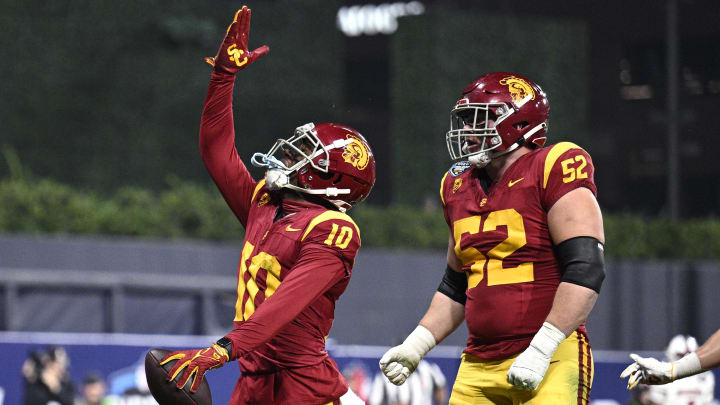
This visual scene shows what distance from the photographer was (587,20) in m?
18.3

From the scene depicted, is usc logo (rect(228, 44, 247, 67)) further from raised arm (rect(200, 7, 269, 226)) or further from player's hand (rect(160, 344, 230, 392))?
player's hand (rect(160, 344, 230, 392))

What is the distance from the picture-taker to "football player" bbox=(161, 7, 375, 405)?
394 centimetres

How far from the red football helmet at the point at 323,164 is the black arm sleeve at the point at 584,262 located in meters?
0.93

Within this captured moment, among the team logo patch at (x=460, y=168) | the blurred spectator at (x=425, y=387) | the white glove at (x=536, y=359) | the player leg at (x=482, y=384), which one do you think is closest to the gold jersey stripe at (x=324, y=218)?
the team logo patch at (x=460, y=168)

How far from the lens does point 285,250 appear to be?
4176 millimetres

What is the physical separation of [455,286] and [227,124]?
1148mm

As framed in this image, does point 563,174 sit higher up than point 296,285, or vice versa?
point 563,174

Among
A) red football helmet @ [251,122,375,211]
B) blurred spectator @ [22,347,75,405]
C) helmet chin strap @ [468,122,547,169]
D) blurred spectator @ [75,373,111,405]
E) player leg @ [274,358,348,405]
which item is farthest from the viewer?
blurred spectator @ [75,373,111,405]

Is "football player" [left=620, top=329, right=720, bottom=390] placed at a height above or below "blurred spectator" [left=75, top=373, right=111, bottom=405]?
above

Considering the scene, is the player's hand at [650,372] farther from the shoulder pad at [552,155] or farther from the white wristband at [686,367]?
the shoulder pad at [552,155]

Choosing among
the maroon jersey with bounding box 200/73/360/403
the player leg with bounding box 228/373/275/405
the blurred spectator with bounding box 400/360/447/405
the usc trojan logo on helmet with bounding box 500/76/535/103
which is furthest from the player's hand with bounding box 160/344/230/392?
the blurred spectator with bounding box 400/360/447/405

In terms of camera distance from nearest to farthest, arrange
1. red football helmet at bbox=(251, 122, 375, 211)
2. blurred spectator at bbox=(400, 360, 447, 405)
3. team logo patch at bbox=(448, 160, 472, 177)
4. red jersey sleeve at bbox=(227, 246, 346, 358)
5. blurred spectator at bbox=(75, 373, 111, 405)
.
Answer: red jersey sleeve at bbox=(227, 246, 346, 358) < red football helmet at bbox=(251, 122, 375, 211) < team logo patch at bbox=(448, 160, 472, 177) < blurred spectator at bbox=(75, 373, 111, 405) < blurred spectator at bbox=(400, 360, 447, 405)

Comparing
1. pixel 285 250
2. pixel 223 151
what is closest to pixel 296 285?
pixel 285 250

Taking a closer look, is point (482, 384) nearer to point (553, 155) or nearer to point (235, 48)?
point (553, 155)
